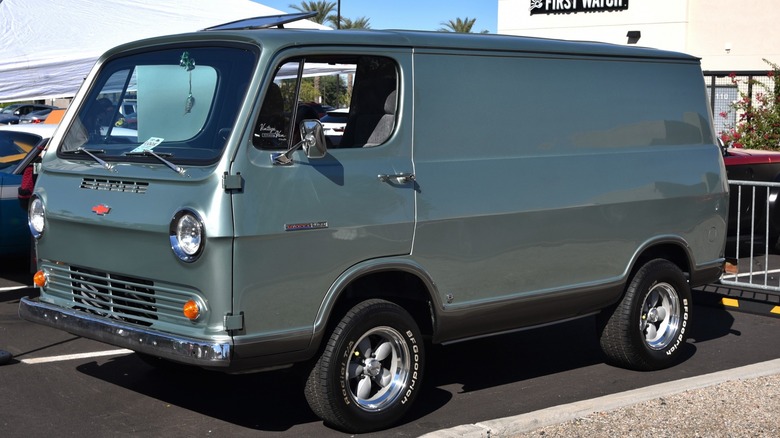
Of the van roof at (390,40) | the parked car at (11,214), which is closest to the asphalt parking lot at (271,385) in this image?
the parked car at (11,214)

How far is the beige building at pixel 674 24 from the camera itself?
2855 cm

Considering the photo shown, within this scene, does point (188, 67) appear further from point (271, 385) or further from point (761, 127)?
point (761, 127)

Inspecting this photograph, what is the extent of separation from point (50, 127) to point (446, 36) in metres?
7.42

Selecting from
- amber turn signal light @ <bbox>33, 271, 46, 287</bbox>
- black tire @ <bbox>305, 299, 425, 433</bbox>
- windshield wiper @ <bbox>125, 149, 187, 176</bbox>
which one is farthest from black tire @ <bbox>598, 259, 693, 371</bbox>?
amber turn signal light @ <bbox>33, 271, 46, 287</bbox>

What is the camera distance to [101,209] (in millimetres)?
5730

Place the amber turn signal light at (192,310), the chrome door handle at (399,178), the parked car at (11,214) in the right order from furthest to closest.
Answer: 1. the parked car at (11,214)
2. the chrome door handle at (399,178)
3. the amber turn signal light at (192,310)

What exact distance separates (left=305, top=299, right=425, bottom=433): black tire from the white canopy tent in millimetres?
7472

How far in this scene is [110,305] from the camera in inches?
228

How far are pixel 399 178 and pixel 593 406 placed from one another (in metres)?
1.82

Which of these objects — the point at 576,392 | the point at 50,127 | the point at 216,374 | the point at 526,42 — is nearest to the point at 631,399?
the point at 576,392

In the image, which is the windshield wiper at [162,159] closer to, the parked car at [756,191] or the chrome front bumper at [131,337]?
the chrome front bumper at [131,337]

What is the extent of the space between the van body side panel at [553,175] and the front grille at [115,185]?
161 cm

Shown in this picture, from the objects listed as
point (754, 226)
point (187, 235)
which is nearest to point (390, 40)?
point (187, 235)

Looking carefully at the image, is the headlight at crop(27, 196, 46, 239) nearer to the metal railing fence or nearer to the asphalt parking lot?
the asphalt parking lot
